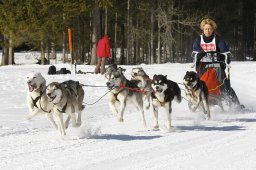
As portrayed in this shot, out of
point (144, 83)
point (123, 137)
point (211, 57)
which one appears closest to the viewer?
A: point (123, 137)

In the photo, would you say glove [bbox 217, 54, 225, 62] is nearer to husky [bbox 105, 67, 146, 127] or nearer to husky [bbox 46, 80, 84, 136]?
husky [bbox 105, 67, 146, 127]

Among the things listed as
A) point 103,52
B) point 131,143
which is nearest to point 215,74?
point 131,143

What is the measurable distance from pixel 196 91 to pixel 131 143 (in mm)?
2577

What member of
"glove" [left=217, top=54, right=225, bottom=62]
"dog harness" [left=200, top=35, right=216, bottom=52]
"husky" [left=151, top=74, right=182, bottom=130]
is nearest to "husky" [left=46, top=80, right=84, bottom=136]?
"husky" [left=151, top=74, right=182, bottom=130]

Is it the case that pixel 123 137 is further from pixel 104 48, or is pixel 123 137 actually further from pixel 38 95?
pixel 104 48

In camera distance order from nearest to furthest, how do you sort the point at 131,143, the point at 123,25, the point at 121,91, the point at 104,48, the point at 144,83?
the point at 131,143 → the point at 121,91 → the point at 144,83 → the point at 104,48 → the point at 123,25

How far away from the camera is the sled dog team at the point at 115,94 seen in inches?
250

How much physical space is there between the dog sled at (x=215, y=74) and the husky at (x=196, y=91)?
476 mm

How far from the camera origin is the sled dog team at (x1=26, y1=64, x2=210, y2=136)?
6.35m

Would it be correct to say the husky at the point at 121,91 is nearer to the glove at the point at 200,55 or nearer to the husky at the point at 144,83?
the husky at the point at 144,83

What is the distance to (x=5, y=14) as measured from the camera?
1028 inches

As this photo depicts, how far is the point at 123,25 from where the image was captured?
120 feet

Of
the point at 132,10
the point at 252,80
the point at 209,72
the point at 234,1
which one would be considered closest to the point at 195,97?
the point at 209,72

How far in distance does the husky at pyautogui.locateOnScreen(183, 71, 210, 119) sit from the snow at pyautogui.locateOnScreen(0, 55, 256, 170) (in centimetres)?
24
